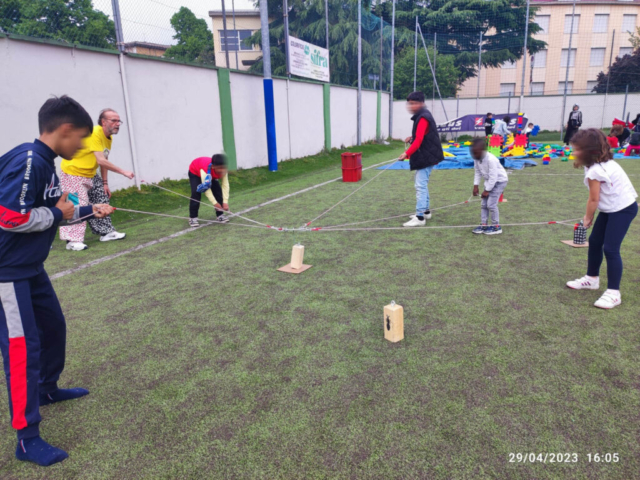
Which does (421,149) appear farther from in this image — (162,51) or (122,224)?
(162,51)

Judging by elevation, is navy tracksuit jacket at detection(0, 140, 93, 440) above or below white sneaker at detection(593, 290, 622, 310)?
above

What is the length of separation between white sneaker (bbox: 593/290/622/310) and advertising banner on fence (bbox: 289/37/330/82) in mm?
13509

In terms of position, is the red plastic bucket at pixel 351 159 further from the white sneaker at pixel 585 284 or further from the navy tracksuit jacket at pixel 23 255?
the navy tracksuit jacket at pixel 23 255

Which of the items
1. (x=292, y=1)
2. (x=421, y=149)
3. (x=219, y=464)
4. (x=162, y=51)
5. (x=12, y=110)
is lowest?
(x=219, y=464)

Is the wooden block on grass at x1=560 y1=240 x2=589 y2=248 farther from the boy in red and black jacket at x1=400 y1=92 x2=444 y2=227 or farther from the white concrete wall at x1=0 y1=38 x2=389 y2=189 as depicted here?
the white concrete wall at x1=0 y1=38 x2=389 y2=189

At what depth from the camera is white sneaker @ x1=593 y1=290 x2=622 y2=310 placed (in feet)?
12.2

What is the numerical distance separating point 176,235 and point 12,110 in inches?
133

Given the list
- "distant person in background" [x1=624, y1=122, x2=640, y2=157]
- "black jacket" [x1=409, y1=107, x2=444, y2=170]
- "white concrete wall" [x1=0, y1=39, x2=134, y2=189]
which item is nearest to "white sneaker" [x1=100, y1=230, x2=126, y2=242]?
"white concrete wall" [x1=0, y1=39, x2=134, y2=189]

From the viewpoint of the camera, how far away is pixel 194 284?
4648 millimetres

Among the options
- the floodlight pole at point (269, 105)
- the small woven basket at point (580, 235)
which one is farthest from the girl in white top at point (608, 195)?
the floodlight pole at point (269, 105)

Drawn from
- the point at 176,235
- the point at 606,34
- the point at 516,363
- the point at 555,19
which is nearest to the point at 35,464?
the point at 516,363

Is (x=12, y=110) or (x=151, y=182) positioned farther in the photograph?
(x=151, y=182)

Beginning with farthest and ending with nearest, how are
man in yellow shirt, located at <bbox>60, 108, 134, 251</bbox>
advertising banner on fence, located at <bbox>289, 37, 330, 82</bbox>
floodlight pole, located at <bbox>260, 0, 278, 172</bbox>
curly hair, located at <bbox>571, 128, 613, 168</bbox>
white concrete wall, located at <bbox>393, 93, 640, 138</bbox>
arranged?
white concrete wall, located at <bbox>393, 93, 640, 138</bbox>, advertising banner on fence, located at <bbox>289, 37, 330, 82</bbox>, floodlight pole, located at <bbox>260, 0, 278, 172</bbox>, man in yellow shirt, located at <bbox>60, 108, 134, 251</bbox>, curly hair, located at <bbox>571, 128, 613, 168</bbox>

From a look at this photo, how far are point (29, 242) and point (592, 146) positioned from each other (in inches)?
162
